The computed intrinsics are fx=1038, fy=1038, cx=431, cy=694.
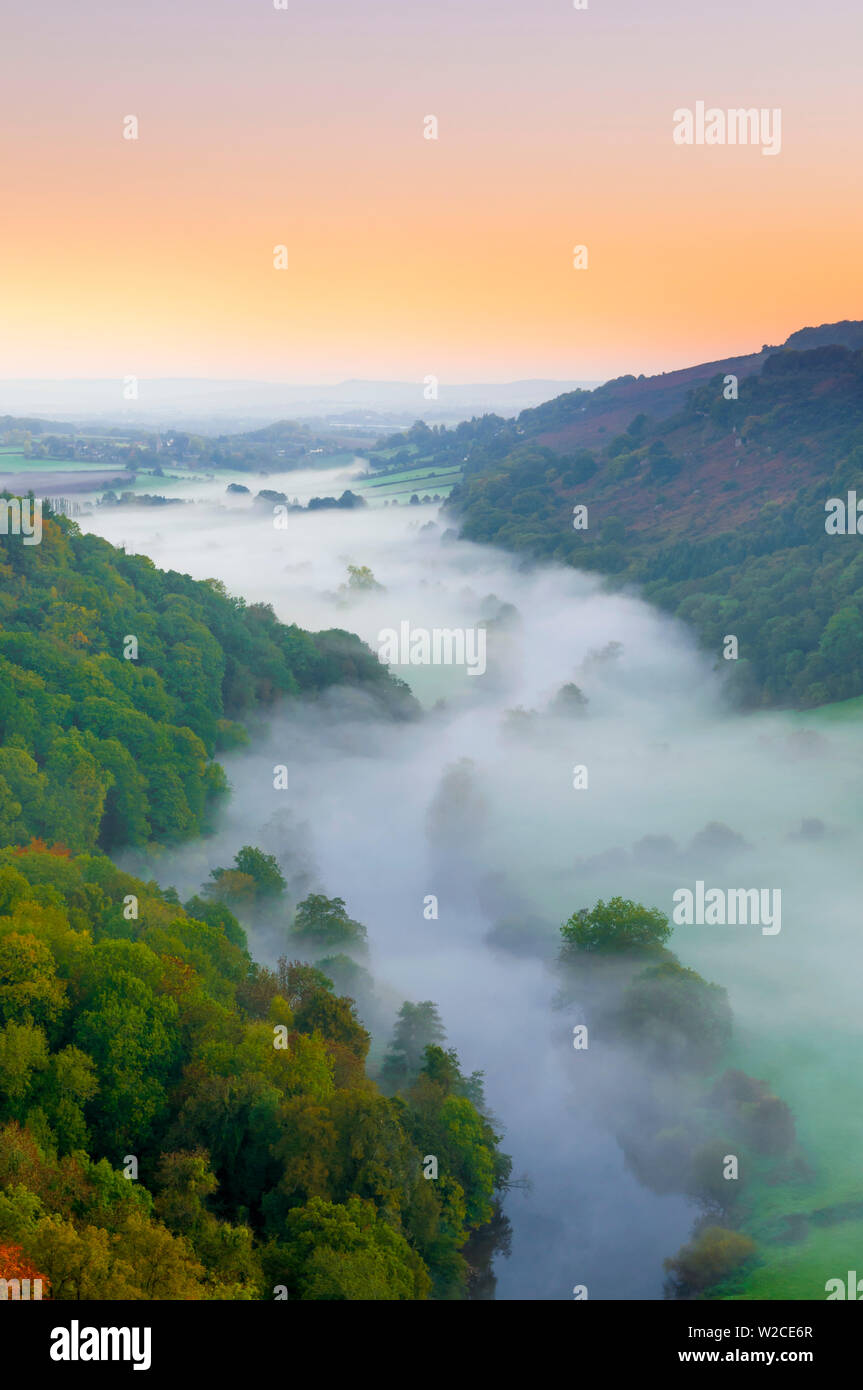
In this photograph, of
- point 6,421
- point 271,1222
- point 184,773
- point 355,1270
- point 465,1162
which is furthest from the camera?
point 6,421

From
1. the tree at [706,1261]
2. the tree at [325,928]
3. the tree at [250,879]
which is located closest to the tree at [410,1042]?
the tree at [325,928]

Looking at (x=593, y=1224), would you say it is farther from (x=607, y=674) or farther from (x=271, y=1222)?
(x=607, y=674)

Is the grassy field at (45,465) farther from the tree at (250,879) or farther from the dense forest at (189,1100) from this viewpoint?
the dense forest at (189,1100)

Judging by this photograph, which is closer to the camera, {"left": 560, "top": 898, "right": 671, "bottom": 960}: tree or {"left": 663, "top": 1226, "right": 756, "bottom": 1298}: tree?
{"left": 663, "top": 1226, "right": 756, "bottom": 1298}: tree

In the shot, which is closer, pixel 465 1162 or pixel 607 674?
pixel 465 1162

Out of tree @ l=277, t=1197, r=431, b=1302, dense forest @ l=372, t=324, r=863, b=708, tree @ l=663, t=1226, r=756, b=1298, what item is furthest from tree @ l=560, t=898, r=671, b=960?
dense forest @ l=372, t=324, r=863, b=708

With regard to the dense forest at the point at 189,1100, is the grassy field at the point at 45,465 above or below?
above

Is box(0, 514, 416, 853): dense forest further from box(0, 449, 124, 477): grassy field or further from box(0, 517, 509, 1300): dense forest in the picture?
box(0, 449, 124, 477): grassy field

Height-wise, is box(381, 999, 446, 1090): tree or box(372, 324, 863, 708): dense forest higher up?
box(372, 324, 863, 708): dense forest

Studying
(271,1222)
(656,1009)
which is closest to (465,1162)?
(271,1222)
